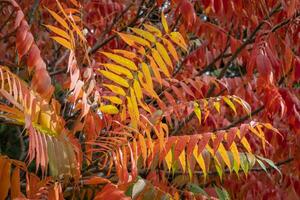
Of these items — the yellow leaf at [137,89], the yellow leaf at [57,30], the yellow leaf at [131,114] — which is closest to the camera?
the yellow leaf at [57,30]

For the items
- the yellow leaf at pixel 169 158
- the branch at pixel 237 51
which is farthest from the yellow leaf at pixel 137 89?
the branch at pixel 237 51

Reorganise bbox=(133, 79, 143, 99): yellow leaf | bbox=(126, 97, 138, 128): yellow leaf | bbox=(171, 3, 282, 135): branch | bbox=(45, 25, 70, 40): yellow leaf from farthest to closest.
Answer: bbox=(171, 3, 282, 135): branch < bbox=(133, 79, 143, 99): yellow leaf < bbox=(126, 97, 138, 128): yellow leaf < bbox=(45, 25, 70, 40): yellow leaf

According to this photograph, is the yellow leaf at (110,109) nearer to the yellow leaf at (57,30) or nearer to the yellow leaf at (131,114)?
the yellow leaf at (131,114)

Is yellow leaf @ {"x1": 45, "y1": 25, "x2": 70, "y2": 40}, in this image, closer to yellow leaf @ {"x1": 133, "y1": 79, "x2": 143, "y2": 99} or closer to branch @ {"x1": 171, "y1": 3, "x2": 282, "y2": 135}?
yellow leaf @ {"x1": 133, "y1": 79, "x2": 143, "y2": 99}

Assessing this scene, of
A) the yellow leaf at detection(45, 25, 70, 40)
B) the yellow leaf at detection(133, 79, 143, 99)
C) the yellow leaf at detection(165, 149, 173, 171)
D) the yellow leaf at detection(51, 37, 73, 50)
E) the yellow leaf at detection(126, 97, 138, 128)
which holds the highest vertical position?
the yellow leaf at detection(45, 25, 70, 40)

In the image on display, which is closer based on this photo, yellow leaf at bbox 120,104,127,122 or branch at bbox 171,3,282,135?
yellow leaf at bbox 120,104,127,122

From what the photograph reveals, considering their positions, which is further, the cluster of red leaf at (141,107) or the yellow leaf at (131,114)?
the yellow leaf at (131,114)

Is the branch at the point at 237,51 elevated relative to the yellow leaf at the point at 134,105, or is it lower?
elevated

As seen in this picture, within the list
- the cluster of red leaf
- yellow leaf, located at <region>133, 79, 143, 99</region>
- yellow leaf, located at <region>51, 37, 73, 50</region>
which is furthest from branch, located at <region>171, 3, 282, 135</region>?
yellow leaf, located at <region>51, 37, 73, 50</region>

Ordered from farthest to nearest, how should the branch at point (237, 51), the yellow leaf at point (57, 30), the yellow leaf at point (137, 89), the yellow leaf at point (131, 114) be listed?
the branch at point (237, 51) < the yellow leaf at point (137, 89) < the yellow leaf at point (131, 114) < the yellow leaf at point (57, 30)

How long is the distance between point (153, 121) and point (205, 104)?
25cm

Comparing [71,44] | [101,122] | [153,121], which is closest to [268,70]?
[153,121]

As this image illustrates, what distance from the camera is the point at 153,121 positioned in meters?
2.27

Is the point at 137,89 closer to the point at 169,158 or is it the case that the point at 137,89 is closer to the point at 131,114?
the point at 131,114
